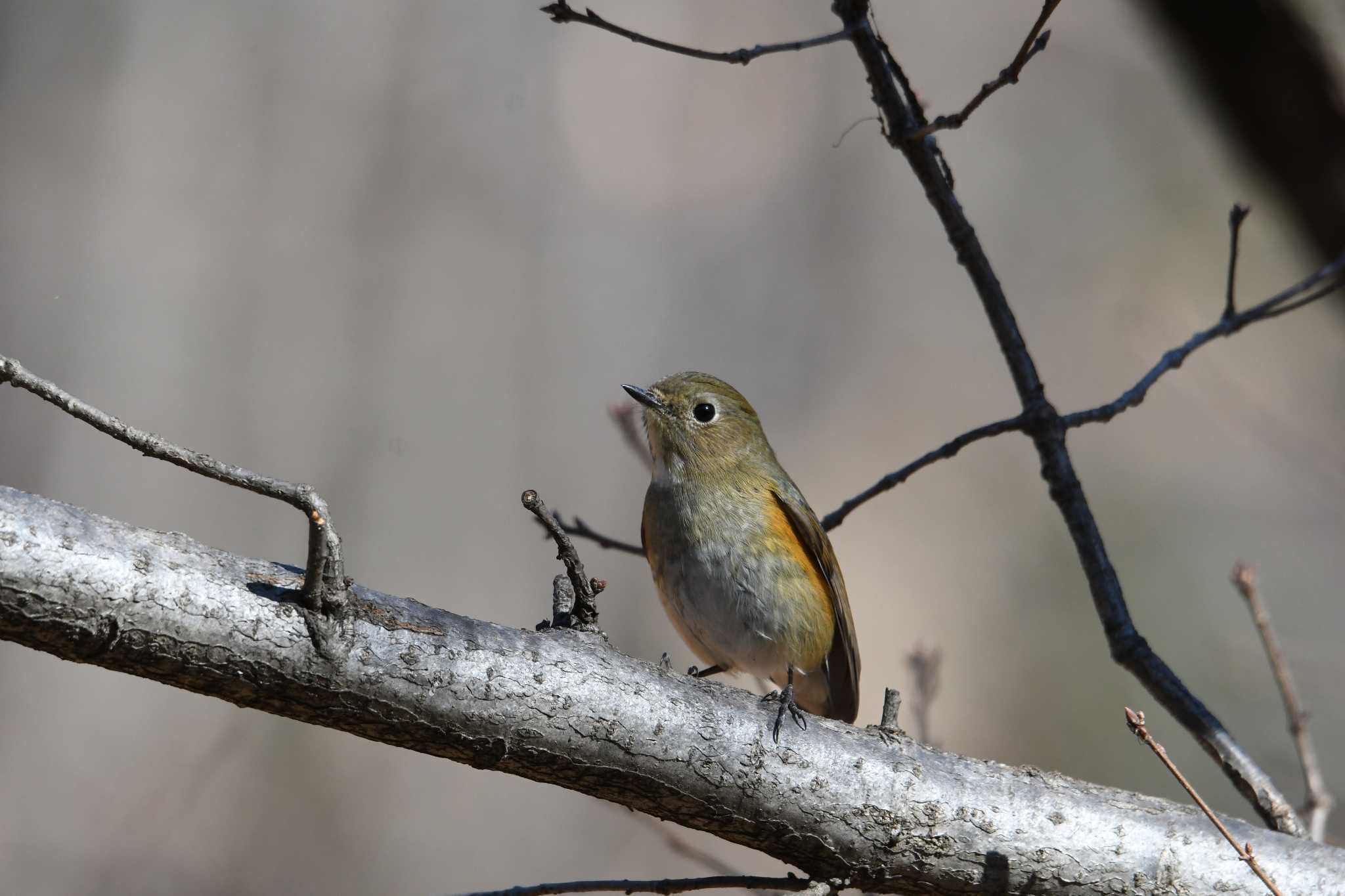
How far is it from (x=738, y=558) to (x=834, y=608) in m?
0.40

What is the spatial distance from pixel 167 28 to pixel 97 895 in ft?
12.1

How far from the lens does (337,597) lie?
1.60 metres

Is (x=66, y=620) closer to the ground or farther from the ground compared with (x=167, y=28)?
closer to the ground

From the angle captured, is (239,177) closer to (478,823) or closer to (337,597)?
(478,823)

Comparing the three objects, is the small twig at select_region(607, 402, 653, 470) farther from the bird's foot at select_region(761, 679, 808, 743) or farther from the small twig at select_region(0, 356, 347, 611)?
the small twig at select_region(0, 356, 347, 611)

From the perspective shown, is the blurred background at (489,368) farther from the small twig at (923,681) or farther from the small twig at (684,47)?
the small twig at (684,47)

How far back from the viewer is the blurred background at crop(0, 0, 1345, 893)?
456 cm

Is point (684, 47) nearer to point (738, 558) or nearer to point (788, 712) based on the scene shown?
point (788, 712)

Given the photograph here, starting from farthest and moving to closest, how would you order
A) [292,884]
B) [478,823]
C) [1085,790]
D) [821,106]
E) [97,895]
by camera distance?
[821,106]
[478,823]
[292,884]
[97,895]
[1085,790]

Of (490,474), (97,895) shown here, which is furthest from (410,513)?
(97,895)

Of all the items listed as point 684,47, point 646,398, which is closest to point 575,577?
point 684,47

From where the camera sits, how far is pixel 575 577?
1.89 m

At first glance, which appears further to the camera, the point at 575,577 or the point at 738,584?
the point at 738,584

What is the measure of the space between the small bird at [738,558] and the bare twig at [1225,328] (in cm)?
92
